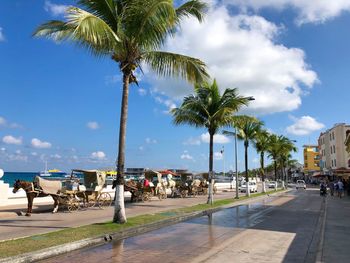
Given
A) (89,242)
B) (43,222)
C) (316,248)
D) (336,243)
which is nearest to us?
(89,242)

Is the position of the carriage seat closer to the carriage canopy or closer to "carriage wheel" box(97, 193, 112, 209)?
"carriage wheel" box(97, 193, 112, 209)

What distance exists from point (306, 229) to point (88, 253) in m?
9.35

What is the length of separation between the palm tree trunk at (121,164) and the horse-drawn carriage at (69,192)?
17.1 feet

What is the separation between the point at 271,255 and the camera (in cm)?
1089

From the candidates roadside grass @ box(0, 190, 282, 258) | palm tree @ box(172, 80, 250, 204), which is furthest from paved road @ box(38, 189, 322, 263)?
palm tree @ box(172, 80, 250, 204)

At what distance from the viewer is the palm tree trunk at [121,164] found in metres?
15.4

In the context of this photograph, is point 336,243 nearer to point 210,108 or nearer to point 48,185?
point 48,185

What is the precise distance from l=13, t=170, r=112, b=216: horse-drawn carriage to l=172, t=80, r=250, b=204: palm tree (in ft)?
21.8

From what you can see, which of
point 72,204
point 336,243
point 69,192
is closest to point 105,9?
point 69,192

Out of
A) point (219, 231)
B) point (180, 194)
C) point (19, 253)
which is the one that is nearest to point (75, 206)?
point (219, 231)

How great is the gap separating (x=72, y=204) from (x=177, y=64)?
8797 mm

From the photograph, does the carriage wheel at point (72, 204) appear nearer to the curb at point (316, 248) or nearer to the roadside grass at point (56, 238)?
the roadside grass at point (56, 238)

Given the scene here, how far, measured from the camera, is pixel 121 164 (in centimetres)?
1566

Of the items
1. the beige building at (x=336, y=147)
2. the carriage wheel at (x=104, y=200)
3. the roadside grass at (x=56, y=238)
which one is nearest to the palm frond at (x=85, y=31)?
the roadside grass at (x=56, y=238)
